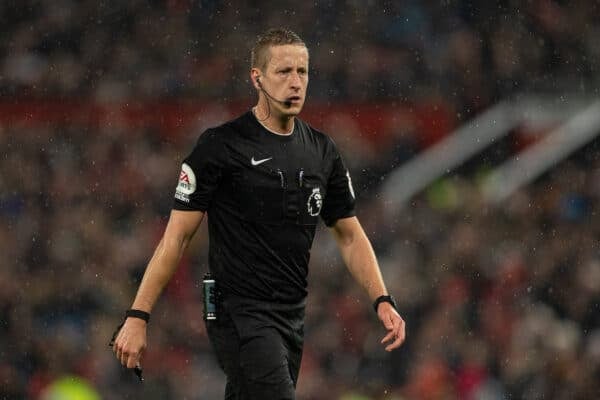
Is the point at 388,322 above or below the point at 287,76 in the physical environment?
below

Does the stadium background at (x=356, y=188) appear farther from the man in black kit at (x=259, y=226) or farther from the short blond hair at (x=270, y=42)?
the short blond hair at (x=270, y=42)

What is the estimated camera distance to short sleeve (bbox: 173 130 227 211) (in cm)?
468

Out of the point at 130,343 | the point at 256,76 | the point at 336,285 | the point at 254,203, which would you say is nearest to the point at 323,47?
the point at 336,285

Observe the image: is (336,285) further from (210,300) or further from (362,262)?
(210,300)

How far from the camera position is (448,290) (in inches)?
411

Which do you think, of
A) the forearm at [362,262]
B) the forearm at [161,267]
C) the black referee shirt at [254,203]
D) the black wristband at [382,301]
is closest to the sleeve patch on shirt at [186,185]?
the black referee shirt at [254,203]

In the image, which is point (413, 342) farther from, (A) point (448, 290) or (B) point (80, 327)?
(B) point (80, 327)

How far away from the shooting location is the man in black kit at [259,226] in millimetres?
4672

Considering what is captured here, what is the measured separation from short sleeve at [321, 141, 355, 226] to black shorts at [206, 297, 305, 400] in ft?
1.60

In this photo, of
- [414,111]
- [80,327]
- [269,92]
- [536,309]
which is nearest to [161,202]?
[80,327]

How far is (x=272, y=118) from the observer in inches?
191

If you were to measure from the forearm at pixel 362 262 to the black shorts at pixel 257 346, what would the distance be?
14.9 inches

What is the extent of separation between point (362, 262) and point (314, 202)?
0.39 m

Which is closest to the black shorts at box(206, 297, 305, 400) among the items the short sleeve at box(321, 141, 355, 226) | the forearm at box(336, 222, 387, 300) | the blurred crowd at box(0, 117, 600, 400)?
the forearm at box(336, 222, 387, 300)
